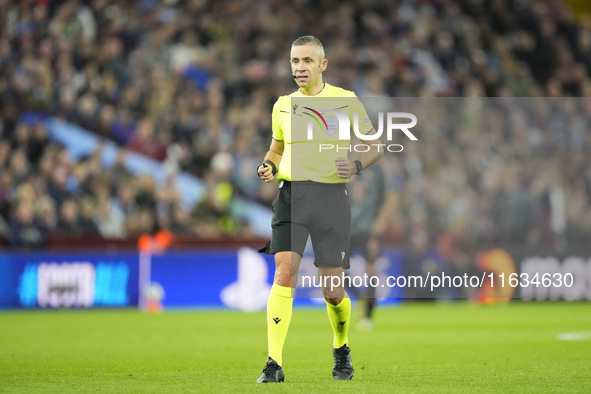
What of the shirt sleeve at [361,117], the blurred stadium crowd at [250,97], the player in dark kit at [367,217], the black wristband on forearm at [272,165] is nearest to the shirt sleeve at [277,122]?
the black wristband on forearm at [272,165]

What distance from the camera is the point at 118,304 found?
14812 mm

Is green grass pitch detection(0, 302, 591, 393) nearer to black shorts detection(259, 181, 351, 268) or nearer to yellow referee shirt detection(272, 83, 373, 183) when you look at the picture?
black shorts detection(259, 181, 351, 268)

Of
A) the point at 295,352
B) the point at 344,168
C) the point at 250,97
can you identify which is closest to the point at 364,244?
the point at 295,352

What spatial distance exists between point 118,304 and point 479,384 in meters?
9.92

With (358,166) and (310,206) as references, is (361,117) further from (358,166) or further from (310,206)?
(310,206)

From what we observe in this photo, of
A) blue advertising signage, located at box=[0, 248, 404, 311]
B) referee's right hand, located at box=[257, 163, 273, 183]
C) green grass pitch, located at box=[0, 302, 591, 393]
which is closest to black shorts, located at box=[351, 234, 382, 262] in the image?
green grass pitch, located at box=[0, 302, 591, 393]

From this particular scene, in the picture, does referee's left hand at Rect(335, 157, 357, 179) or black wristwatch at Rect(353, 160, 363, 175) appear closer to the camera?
referee's left hand at Rect(335, 157, 357, 179)

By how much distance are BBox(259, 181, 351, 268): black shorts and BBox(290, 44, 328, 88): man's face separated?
0.65 m

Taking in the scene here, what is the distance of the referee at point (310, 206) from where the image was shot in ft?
19.0

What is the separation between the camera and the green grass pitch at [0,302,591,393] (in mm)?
5699

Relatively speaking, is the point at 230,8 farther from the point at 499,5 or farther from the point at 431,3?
the point at 499,5

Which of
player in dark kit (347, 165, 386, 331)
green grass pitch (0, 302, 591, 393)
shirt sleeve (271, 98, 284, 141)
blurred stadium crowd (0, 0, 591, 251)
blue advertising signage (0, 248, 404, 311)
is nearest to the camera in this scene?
green grass pitch (0, 302, 591, 393)

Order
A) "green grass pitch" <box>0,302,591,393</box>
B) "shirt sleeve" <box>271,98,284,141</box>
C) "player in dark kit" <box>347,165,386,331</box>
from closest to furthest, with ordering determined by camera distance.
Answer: "green grass pitch" <box>0,302,591,393</box> < "shirt sleeve" <box>271,98,284,141</box> < "player in dark kit" <box>347,165,386,331</box>

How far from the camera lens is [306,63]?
19.3ft
